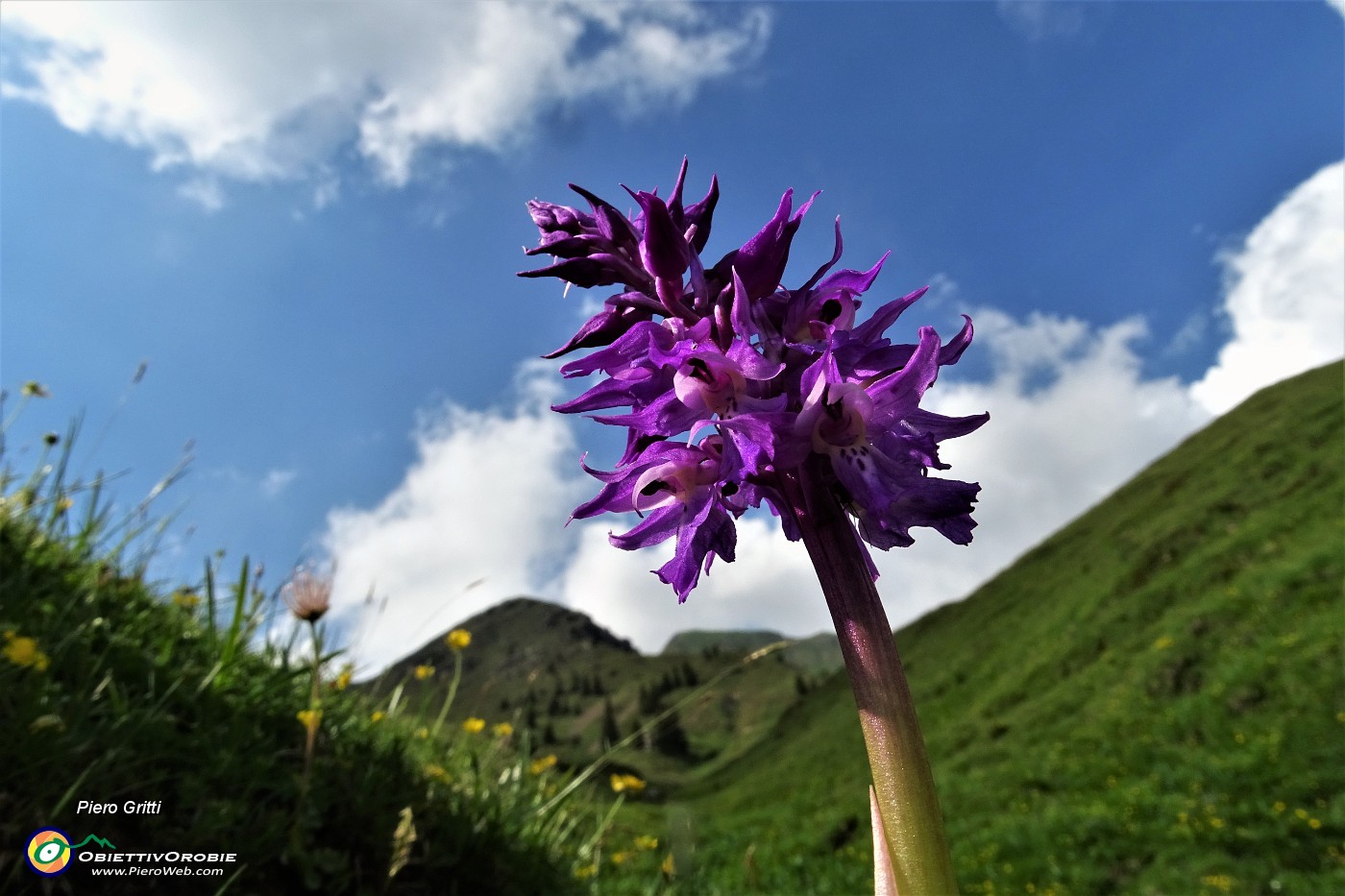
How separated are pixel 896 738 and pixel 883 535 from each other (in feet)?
1.94

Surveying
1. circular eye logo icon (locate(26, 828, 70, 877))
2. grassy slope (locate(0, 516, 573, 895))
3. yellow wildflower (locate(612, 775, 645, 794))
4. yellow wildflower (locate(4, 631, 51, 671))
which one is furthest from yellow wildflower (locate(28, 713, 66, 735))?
yellow wildflower (locate(612, 775, 645, 794))

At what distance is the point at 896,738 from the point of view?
1632mm

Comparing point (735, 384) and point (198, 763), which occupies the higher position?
point (198, 763)

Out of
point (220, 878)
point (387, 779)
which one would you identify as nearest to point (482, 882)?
point (387, 779)

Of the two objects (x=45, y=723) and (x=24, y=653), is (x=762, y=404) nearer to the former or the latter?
(x=45, y=723)

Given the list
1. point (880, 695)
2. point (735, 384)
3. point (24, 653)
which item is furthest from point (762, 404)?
point (24, 653)

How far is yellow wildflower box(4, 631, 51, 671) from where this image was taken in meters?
3.69

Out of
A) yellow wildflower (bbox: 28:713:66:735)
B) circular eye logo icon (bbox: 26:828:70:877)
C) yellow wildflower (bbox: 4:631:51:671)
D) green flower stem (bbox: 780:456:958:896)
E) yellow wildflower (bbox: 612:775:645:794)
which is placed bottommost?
green flower stem (bbox: 780:456:958:896)

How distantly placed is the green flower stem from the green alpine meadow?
184 cm

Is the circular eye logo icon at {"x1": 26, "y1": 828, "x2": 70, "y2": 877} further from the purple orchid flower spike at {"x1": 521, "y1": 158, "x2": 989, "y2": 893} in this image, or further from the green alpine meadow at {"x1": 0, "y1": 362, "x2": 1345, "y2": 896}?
the purple orchid flower spike at {"x1": 521, "y1": 158, "x2": 989, "y2": 893}

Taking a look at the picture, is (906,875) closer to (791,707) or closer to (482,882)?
(482,882)

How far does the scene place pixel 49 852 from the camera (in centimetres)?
335
